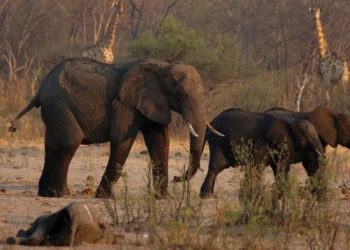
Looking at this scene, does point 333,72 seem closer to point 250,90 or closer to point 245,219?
point 250,90

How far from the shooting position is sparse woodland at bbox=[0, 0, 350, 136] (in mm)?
21781

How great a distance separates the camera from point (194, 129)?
10719mm

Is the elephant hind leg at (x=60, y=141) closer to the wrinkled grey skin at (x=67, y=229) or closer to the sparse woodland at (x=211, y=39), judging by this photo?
the wrinkled grey skin at (x=67, y=229)

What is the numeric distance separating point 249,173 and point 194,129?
87.4 inches

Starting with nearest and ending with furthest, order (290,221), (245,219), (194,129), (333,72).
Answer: (290,221) → (245,219) → (194,129) → (333,72)

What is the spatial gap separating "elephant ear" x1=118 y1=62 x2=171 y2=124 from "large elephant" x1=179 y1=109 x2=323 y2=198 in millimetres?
702

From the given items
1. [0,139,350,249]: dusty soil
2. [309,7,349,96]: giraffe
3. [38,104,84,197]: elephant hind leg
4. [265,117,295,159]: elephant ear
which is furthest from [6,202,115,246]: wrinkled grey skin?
[309,7,349,96]: giraffe

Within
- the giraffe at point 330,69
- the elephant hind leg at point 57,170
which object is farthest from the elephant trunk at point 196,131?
the giraffe at point 330,69

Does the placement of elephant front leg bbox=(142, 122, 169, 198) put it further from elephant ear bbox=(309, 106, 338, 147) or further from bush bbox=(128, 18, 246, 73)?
bush bbox=(128, 18, 246, 73)

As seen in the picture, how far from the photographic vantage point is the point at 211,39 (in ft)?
109

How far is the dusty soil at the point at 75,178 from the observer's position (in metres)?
8.84

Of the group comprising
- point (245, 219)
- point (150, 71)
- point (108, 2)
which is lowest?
point (245, 219)

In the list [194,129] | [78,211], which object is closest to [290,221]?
[78,211]

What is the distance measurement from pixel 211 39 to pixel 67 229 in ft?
86.2
